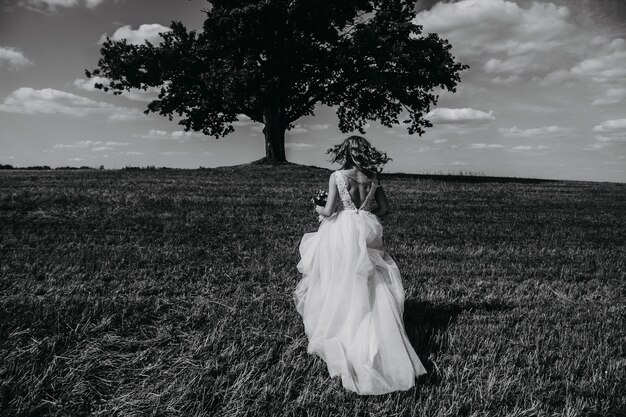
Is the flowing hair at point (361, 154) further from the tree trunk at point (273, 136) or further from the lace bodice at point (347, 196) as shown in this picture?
the tree trunk at point (273, 136)

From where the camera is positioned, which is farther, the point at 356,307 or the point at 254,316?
Answer: the point at 254,316

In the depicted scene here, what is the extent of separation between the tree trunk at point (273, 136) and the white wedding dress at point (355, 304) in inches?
965

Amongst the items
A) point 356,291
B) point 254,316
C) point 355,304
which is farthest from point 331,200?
point 254,316

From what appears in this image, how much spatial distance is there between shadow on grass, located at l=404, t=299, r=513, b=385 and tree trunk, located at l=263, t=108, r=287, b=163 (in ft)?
77.4

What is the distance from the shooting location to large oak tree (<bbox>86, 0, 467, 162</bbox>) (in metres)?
26.0

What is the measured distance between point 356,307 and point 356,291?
0.17 meters

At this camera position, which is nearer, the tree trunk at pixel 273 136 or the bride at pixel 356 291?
the bride at pixel 356 291

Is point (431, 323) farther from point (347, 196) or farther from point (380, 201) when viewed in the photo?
A: point (347, 196)

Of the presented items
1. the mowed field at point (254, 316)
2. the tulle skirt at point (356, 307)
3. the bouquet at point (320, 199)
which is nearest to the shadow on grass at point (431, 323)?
the mowed field at point (254, 316)

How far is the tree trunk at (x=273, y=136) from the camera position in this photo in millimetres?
30219

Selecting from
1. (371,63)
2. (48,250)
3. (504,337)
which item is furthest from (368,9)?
(504,337)

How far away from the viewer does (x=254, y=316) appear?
604cm

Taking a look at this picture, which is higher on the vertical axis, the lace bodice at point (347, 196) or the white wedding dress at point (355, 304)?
the lace bodice at point (347, 196)

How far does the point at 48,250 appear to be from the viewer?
8.84 m
